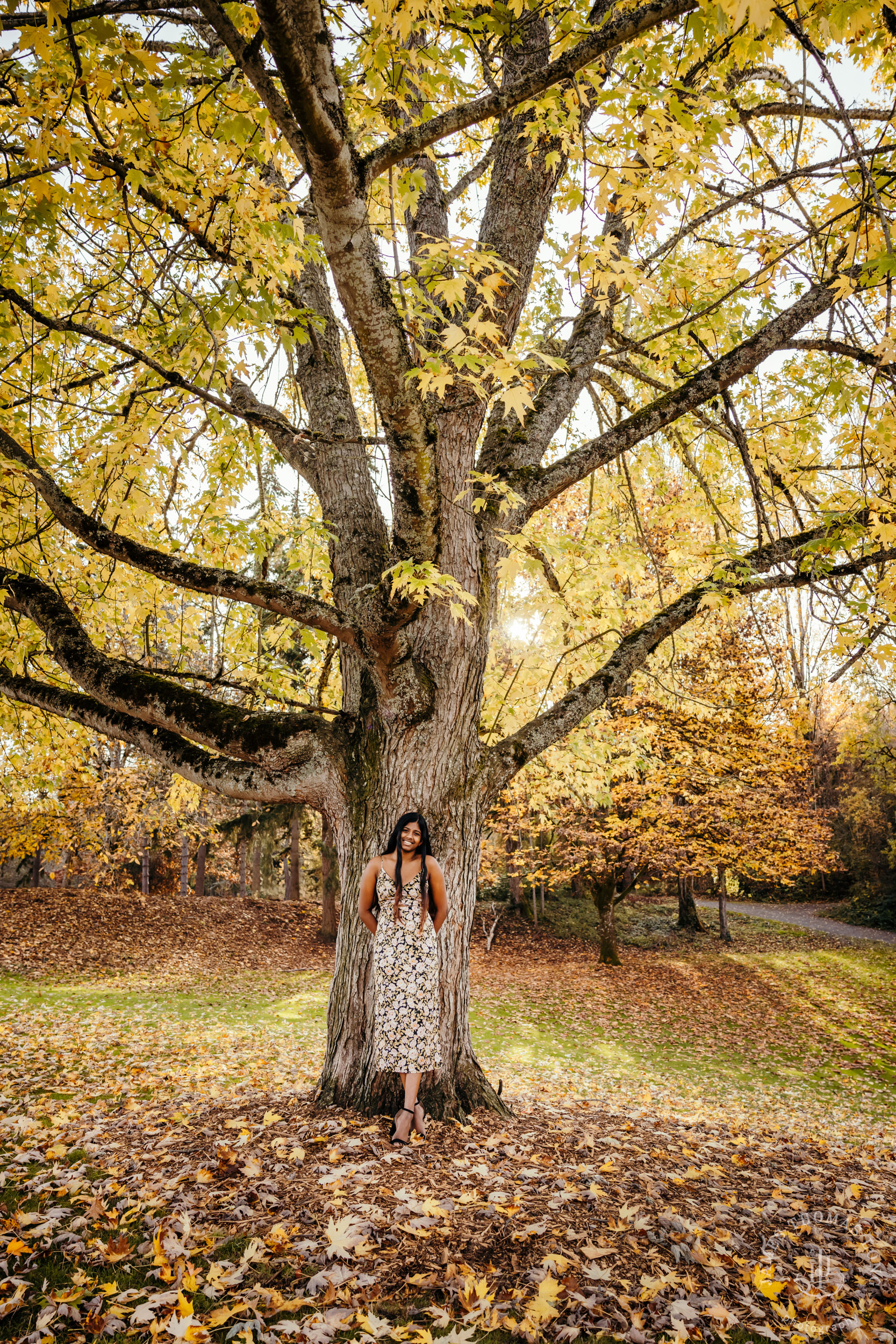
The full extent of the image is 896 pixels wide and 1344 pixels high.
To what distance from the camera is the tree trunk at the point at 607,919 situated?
1689cm

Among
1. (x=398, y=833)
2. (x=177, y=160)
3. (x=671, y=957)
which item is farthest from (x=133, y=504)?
(x=671, y=957)

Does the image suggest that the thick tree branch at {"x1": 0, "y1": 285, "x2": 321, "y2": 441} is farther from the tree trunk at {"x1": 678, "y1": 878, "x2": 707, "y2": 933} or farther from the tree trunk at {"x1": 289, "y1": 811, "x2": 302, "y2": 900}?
the tree trunk at {"x1": 678, "y1": 878, "x2": 707, "y2": 933}

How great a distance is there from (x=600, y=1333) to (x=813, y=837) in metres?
17.8

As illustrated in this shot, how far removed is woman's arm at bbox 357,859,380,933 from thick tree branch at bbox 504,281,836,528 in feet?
8.27

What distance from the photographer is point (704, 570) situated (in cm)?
774

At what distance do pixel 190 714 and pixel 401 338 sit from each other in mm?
2760

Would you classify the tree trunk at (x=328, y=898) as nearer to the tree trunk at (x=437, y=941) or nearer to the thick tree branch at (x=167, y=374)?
the tree trunk at (x=437, y=941)

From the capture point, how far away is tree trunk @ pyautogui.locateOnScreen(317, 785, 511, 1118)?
4.39 meters

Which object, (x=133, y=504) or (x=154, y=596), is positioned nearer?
(x=133, y=504)

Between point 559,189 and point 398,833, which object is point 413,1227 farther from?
point 559,189

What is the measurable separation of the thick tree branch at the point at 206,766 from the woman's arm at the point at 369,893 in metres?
0.66

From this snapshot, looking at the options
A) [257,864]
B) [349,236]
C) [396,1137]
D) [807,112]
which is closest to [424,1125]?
[396,1137]

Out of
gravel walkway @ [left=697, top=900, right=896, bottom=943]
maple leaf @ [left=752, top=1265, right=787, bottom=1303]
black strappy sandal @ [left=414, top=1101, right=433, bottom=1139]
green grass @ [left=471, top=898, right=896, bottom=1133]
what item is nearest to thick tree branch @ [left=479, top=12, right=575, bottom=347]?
black strappy sandal @ [left=414, top=1101, right=433, bottom=1139]

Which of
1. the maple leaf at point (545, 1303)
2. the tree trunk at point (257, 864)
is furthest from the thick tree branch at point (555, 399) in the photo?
the tree trunk at point (257, 864)
